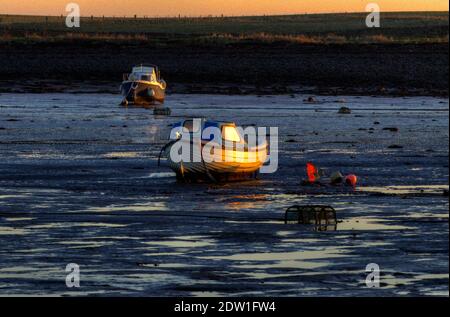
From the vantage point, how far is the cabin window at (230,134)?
110ft

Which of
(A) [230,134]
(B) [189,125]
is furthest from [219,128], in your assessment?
(B) [189,125]

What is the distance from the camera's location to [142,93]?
6844 cm

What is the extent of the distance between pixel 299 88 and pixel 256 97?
709 cm

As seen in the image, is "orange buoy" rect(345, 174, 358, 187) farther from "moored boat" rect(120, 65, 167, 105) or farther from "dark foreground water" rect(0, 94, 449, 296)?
"moored boat" rect(120, 65, 167, 105)

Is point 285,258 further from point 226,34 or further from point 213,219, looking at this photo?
point 226,34

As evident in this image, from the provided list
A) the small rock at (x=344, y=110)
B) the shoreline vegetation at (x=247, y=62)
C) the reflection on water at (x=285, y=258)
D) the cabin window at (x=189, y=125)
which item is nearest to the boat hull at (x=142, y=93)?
the shoreline vegetation at (x=247, y=62)

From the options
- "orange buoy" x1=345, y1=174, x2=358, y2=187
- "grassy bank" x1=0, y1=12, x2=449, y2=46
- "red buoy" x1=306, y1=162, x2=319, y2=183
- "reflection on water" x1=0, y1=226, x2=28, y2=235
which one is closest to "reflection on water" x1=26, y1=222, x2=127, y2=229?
"reflection on water" x1=0, y1=226, x2=28, y2=235

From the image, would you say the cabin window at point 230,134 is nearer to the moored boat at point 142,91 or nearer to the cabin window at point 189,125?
the cabin window at point 189,125

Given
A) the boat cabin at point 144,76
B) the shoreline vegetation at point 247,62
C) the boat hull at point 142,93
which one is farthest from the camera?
the shoreline vegetation at point 247,62

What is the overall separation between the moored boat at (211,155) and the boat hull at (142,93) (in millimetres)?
34382

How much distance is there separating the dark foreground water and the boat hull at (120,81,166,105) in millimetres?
17781

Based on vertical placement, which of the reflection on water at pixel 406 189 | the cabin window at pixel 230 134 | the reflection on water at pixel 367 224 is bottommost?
the reflection on water at pixel 367 224

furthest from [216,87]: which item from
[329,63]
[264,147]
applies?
[264,147]

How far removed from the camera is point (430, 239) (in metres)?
23.7
